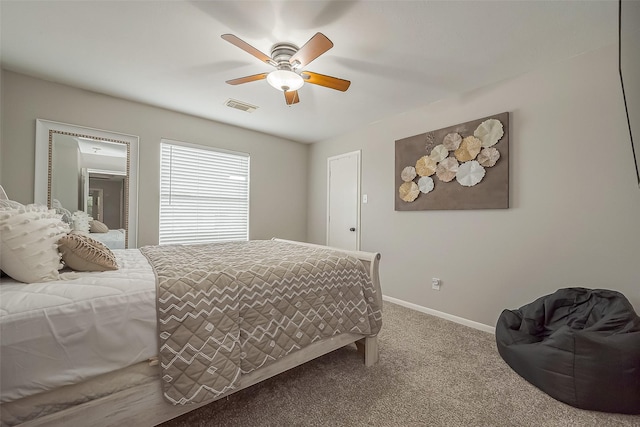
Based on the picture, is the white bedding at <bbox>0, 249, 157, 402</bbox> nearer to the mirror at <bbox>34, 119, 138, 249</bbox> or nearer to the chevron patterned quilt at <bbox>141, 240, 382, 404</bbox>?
the chevron patterned quilt at <bbox>141, 240, 382, 404</bbox>

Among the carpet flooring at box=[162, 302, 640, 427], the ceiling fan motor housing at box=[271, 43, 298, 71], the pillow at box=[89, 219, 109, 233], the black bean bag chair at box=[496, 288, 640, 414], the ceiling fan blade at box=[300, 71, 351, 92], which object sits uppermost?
the ceiling fan motor housing at box=[271, 43, 298, 71]

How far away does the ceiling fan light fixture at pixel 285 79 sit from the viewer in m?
1.93

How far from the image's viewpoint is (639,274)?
→ 1825 millimetres

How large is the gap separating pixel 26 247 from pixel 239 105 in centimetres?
249

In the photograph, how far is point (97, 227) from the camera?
111 inches

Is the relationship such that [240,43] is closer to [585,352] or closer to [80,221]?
[80,221]

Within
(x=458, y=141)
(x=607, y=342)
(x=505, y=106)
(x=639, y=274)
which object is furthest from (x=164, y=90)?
(x=639, y=274)

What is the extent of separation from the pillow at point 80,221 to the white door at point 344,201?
3.13 meters

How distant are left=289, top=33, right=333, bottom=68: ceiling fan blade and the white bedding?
1.66 m

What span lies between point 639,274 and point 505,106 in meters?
1.68

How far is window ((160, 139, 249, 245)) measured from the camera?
3.38 m

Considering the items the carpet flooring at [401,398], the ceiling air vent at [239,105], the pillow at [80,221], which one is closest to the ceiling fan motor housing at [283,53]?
the ceiling air vent at [239,105]

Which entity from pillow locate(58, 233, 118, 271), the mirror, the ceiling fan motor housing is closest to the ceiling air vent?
the ceiling fan motor housing

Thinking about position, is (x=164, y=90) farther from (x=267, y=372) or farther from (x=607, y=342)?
(x=607, y=342)
